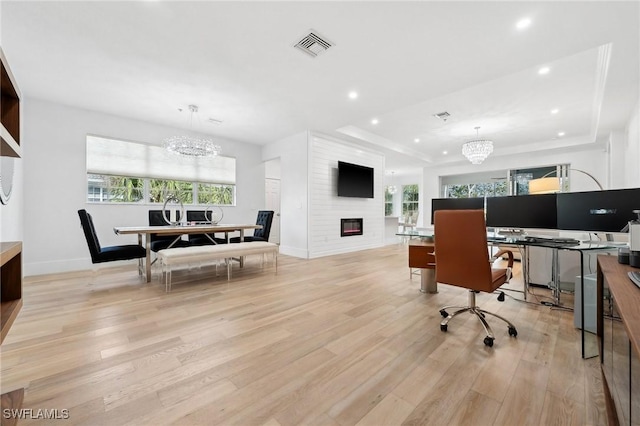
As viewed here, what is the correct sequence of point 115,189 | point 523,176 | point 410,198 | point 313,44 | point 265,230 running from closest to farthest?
point 313,44 → point 115,189 → point 265,230 → point 523,176 → point 410,198

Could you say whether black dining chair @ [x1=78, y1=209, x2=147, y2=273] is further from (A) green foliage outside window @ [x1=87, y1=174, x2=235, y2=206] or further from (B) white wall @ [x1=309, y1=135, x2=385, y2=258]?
(B) white wall @ [x1=309, y1=135, x2=385, y2=258]

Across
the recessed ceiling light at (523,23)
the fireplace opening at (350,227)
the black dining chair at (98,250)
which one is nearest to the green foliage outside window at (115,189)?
the black dining chair at (98,250)

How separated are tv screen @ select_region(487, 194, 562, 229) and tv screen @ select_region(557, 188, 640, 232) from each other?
136 millimetres

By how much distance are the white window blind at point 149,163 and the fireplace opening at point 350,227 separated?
9.94 ft

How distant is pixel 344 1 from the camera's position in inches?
83.7

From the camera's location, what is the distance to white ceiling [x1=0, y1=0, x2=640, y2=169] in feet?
7.37

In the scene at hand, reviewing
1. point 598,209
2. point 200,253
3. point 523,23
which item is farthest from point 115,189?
point 598,209

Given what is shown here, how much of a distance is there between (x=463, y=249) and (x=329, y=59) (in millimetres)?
2506

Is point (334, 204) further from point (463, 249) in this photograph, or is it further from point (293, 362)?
point (293, 362)

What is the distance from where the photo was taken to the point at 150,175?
517 cm

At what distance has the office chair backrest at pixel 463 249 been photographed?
6.48 ft

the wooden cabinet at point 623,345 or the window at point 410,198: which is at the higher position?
the window at point 410,198

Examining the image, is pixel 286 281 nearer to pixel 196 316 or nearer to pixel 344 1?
pixel 196 316

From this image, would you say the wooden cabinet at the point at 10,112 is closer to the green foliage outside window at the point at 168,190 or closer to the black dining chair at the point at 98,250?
the black dining chair at the point at 98,250
